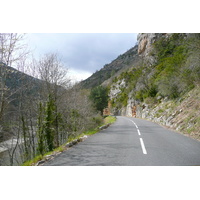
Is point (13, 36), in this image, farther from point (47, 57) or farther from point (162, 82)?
point (162, 82)

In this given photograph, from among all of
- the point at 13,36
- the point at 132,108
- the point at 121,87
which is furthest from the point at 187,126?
the point at 121,87

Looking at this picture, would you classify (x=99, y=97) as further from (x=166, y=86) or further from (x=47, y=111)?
(x=47, y=111)

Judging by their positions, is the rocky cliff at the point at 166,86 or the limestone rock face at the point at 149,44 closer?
the rocky cliff at the point at 166,86

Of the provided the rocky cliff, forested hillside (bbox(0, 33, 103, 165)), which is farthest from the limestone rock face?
forested hillside (bbox(0, 33, 103, 165))

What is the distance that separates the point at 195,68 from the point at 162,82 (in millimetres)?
10283

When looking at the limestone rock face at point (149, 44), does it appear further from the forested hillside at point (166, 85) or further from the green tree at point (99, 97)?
the green tree at point (99, 97)

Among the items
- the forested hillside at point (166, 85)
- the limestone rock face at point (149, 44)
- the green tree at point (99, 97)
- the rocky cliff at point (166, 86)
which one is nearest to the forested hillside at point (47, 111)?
the forested hillside at point (166, 85)

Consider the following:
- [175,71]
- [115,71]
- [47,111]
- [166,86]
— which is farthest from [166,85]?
[115,71]

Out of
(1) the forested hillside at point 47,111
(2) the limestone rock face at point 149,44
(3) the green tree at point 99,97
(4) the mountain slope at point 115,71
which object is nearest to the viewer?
(1) the forested hillside at point 47,111

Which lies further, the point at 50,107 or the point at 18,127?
the point at 18,127

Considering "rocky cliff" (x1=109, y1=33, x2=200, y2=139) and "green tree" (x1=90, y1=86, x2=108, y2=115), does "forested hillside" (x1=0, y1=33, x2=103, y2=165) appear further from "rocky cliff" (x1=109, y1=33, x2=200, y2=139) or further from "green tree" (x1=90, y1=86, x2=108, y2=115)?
"green tree" (x1=90, y1=86, x2=108, y2=115)

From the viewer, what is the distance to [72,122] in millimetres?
15734

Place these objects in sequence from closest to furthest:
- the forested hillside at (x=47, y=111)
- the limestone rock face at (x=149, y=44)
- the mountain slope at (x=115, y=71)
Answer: the forested hillside at (x=47, y=111)
the limestone rock face at (x=149, y=44)
the mountain slope at (x=115, y=71)

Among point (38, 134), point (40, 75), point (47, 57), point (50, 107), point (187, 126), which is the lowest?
point (38, 134)
